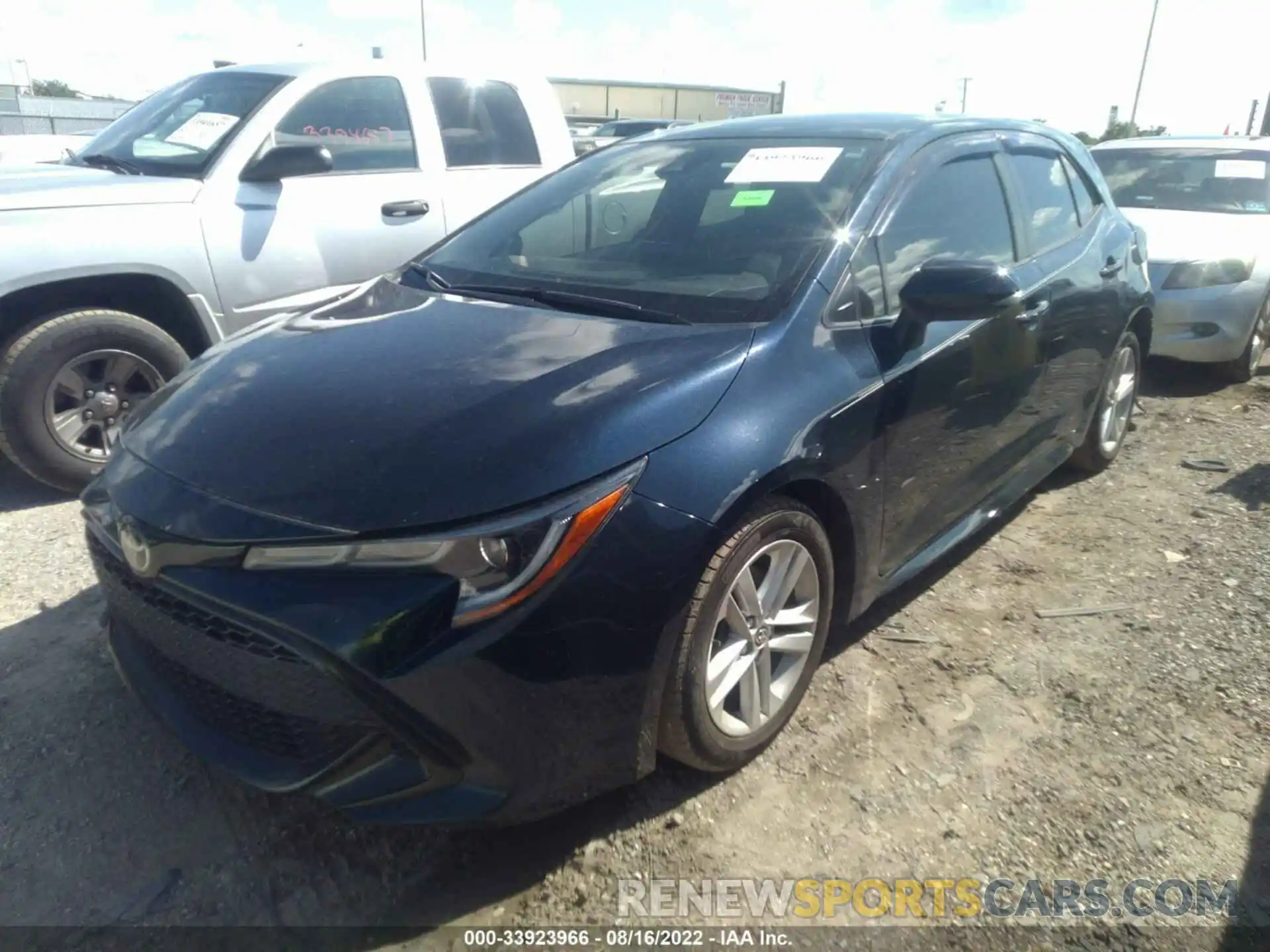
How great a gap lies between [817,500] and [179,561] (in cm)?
152

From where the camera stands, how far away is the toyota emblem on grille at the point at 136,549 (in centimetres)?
205

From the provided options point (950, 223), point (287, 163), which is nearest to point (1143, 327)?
point (950, 223)

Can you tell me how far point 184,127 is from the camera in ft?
15.1

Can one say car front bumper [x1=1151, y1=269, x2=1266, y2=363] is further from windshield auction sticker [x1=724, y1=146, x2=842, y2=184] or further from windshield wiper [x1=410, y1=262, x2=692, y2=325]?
windshield wiper [x1=410, y1=262, x2=692, y2=325]

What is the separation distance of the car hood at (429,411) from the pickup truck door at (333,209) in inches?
69.1

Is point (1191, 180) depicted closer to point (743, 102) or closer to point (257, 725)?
point (257, 725)

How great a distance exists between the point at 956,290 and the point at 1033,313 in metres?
0.94

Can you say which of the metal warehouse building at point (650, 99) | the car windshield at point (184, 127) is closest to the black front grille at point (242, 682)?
the car windshield at point (184, 127)

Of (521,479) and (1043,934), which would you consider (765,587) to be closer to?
(521,479)

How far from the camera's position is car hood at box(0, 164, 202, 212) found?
12.5 ft

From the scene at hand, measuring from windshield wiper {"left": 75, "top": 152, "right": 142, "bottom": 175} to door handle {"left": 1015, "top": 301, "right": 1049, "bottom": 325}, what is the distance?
391 cm

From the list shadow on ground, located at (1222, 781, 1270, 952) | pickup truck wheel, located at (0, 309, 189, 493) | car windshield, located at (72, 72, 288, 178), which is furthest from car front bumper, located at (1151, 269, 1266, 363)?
pickup truck wheel, located at (0, 309, 189, 493)

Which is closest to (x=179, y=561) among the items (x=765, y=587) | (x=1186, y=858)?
(x=765, y=587)

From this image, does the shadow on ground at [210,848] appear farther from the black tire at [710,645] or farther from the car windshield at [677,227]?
the car windshield at [677,227]
